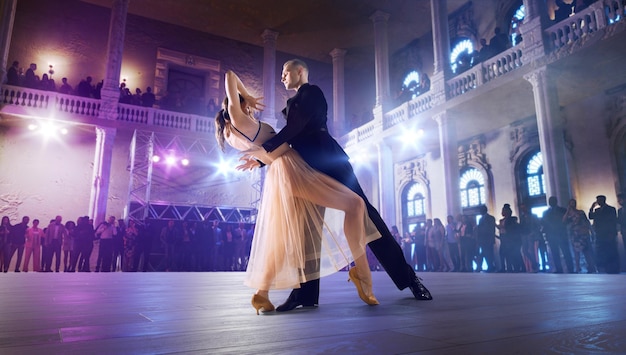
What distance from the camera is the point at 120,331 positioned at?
1.37m

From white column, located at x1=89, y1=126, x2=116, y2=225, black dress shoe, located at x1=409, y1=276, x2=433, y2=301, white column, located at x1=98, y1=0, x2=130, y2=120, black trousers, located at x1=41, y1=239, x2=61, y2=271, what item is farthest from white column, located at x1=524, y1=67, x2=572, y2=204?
white column, located at x1=98, y1=0, x2=130, y2=120

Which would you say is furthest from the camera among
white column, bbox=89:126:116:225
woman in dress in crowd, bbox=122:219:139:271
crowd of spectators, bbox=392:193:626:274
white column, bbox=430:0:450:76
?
white column, bbox=89:126:116:225

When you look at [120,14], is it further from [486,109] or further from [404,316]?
[404,316]

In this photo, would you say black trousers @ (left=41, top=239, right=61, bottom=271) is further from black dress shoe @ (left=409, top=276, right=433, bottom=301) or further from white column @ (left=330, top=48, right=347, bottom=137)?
white column @ (left=330, top=48, right=347, bottom=137)

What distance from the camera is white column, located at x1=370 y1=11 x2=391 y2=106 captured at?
15789 mm

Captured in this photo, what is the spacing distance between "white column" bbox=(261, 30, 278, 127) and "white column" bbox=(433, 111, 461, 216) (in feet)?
24.0

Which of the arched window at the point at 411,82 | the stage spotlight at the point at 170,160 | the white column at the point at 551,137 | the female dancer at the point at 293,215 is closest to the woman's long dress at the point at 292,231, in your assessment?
the female dancer at the point at 293,215

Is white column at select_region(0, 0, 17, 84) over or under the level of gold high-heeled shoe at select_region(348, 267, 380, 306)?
over

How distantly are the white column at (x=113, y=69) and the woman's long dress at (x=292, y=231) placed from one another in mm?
14139

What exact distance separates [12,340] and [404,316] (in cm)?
139

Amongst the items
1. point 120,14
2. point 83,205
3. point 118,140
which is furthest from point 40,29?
point 83,205

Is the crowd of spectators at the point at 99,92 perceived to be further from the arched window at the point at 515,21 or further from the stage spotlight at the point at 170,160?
the arched window at the point at 515,21

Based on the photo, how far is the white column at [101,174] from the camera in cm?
1342

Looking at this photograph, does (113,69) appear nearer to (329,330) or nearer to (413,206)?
(413,206)
